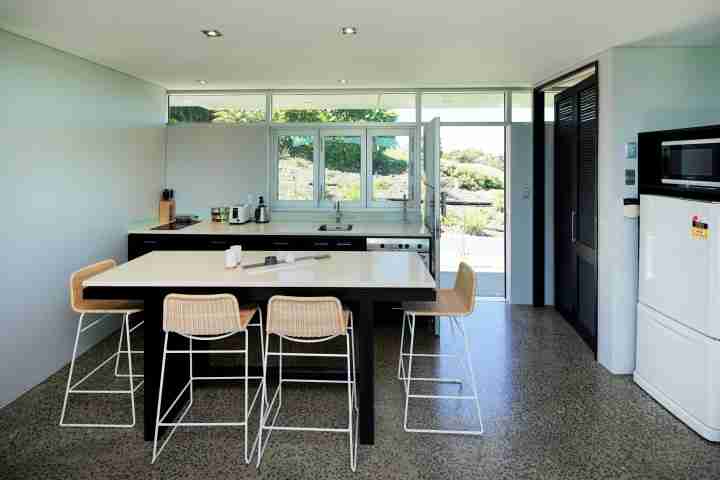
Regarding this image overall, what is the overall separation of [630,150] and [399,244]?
211cm

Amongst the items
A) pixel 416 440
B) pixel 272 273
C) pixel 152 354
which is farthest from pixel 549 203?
pixel 152 354

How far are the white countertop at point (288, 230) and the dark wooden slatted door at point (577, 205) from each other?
1.41 m

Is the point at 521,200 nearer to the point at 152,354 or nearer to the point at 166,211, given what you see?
the point at 166,211

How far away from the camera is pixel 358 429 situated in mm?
2775

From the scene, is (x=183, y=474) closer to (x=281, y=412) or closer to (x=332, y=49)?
(x=281, y=412)

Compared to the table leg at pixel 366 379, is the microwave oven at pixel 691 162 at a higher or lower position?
higher

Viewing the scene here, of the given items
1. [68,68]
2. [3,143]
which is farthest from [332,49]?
[3,143]

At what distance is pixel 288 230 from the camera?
502 centimetres

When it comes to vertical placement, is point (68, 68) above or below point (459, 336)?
above

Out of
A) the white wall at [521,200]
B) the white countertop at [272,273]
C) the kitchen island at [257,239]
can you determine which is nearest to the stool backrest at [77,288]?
the white countertop at [272,273]

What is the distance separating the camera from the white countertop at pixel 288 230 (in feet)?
15.9

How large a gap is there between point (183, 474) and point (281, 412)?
765 mm

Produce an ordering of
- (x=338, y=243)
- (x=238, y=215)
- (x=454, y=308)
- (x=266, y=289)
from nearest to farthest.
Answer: (x=266, y=289)
(x=454, y=308)
(x=338, y=243)
(x=238, y=215)

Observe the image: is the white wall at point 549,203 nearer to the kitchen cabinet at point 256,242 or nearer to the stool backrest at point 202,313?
the kitchen cabinet at point 256,242
